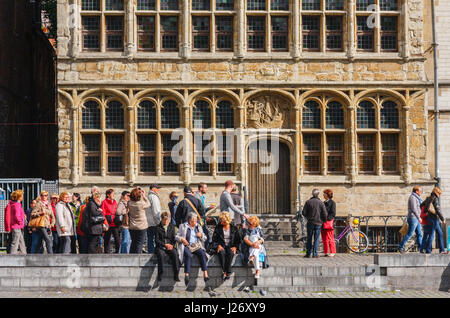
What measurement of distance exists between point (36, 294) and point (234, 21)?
12.1 meters

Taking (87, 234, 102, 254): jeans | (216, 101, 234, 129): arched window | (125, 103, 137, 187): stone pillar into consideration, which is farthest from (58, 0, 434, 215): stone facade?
(87, 234, 102, 254): jeans

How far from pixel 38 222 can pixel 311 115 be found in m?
10.5

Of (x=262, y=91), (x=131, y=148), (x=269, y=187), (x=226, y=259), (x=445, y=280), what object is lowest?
(x=445, y=280)

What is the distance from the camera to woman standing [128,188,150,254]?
14.9m

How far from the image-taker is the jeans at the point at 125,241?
15.6 metres

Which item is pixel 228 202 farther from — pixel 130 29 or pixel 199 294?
pixel 130 29

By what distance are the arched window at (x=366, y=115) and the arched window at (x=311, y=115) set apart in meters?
1.35

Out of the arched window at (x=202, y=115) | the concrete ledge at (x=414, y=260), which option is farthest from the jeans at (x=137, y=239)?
the arched window at (x=202, y=115)

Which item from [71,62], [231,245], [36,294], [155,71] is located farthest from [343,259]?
[71,62]

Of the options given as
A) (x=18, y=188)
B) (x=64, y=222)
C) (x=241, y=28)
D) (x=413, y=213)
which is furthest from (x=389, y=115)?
(x=18, y=188)

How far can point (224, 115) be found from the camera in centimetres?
2225

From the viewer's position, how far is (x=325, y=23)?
2239 centimetres

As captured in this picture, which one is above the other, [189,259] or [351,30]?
[351,30]

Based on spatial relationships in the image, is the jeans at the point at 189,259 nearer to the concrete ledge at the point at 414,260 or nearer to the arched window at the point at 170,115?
the concrete ledge at the point at 414,260
